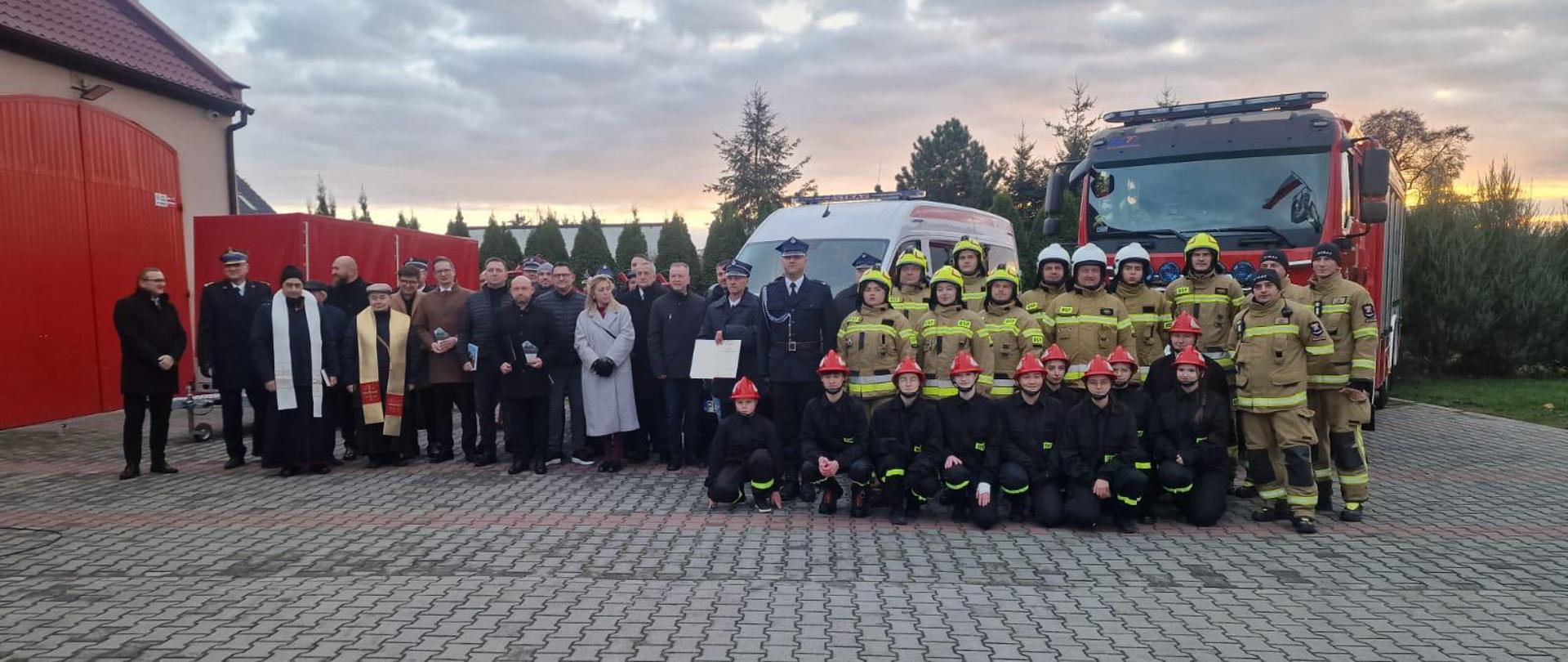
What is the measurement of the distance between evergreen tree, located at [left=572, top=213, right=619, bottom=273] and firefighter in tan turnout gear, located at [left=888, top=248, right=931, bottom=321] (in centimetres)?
3181

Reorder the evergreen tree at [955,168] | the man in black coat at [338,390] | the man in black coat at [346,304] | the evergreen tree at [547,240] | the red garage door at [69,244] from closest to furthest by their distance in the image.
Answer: the man in black coat at [338,390] < the man in black coat at [346,304] < the red garage door at [69,244] < the evergreen tree at [547,240] < the evergreen tree at [955,168]

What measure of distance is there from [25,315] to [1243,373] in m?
12.7

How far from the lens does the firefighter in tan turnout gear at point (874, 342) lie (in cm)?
730

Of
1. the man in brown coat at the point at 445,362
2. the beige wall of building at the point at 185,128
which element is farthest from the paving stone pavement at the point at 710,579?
the beige wall of building at the point at 185,128

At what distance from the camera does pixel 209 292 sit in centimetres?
905

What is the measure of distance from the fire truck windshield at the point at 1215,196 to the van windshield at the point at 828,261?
8.04 feet

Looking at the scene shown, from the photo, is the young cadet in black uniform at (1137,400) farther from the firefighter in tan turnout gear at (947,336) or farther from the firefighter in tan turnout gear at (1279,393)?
the firefighter in tan turnout gear at (947,336)

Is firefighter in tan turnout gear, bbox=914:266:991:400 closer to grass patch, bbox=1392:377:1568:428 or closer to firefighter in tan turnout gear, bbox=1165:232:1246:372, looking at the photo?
firefighter in tan turnout gear, bbox=1165:232:1246:372

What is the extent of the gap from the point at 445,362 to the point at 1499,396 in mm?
16315

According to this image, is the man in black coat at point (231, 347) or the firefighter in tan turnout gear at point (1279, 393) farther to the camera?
the man in black coat at point (231, 347)

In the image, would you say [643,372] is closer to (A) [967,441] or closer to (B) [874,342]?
(B) [874,342]

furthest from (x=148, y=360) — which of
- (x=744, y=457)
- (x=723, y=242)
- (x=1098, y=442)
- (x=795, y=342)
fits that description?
(x=723, y=242)

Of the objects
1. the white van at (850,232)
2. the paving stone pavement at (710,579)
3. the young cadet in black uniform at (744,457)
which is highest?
the white van at (850,232)

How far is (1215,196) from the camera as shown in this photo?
8.98 metres
